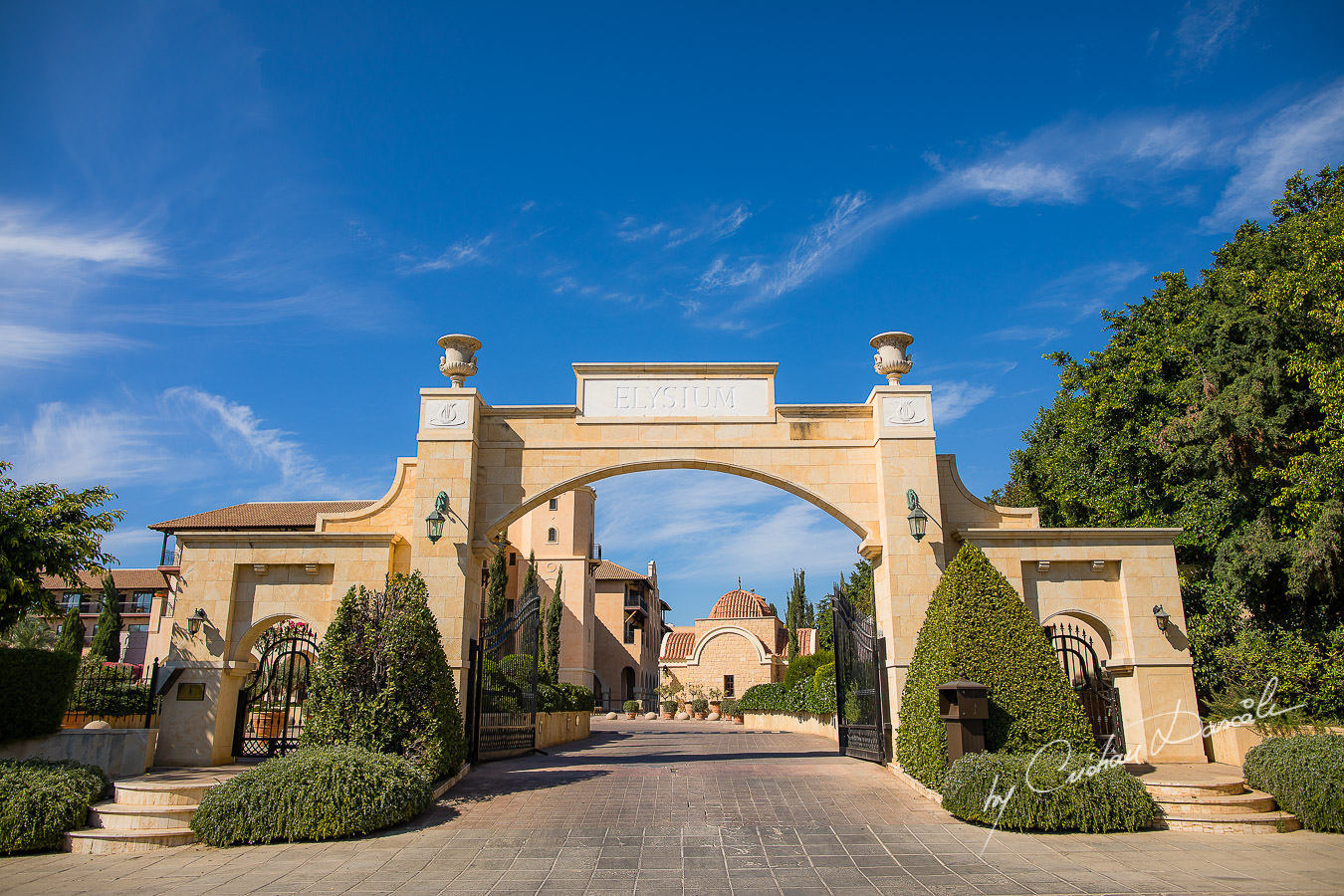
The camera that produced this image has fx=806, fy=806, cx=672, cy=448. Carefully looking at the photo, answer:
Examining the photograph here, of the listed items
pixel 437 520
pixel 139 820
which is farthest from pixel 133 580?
pixel 139 820

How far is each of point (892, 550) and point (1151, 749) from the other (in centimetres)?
455

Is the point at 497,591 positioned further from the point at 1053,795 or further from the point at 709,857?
the point at 1053,795

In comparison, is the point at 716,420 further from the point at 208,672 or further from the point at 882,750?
the point at 208,672

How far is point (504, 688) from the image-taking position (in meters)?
13.4

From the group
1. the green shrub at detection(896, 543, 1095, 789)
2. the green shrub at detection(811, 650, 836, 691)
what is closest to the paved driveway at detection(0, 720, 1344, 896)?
the green shrub at detection(896, 543, 1095, 789)

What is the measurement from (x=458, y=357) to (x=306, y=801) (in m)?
6.97

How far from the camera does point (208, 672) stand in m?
11.8

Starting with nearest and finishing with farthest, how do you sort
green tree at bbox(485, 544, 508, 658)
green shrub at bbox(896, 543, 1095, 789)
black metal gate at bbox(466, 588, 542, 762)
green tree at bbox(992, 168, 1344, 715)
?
green shrub at bbox(896, 543, 1095, 789), black metal gate at bbox(466, 588, 542, 762), green tree at bbox(992, 168, 1344, 715), green tree at bbox(485, 544, 508, 658)

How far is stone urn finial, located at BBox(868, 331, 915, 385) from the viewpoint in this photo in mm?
12711

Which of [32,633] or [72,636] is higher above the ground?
[32,633]

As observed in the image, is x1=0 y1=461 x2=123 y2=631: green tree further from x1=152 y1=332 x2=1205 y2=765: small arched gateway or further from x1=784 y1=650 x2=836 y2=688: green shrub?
x1=784 y1=650 x2=836 y2=688: green shrub

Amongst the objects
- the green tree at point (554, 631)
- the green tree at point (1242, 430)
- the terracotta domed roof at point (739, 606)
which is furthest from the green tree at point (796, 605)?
the green tree at point (1242, 430)

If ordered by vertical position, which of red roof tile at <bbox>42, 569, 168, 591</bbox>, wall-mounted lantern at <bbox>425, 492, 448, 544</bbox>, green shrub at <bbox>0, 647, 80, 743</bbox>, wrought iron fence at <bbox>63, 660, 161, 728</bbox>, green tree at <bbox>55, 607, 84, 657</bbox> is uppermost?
red roof tile at <bbox>42, 569, 168, 591</bbox>

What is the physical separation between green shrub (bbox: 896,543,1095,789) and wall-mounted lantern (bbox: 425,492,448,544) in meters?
6.94
